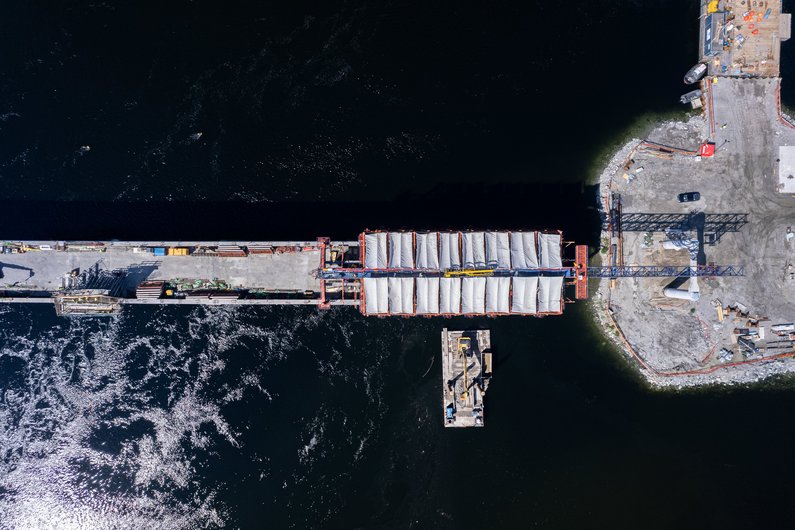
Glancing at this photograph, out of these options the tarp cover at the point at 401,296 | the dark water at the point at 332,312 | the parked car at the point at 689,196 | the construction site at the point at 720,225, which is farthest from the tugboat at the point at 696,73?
the tarp cover at the point at 401,296

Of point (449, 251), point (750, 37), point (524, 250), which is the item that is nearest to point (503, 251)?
point (524, 250)

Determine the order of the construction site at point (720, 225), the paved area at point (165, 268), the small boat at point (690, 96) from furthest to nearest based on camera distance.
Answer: the small boat at point (690, 96) → the construction site at point (720, 225) → the paved area at point (165, 268)

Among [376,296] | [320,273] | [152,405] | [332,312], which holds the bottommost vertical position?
[152,405]

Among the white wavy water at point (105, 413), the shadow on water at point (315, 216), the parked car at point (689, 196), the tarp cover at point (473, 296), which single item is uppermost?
the parked car at point (689, 196)

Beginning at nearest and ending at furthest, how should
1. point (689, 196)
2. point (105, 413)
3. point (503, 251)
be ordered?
1. point (503, 251)
2. point (689, 196)
3. point (105, 413)

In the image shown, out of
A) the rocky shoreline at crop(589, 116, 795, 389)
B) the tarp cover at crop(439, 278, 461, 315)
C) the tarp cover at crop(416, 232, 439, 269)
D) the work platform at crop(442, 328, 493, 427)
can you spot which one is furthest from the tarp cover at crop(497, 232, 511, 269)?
the rocky shoreline at crop(589, 116, 795, 389)

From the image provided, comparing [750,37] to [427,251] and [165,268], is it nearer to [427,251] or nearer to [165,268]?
[427,251]

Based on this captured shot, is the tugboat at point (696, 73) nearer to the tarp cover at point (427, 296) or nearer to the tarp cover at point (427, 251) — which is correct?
the tarp cover at point (427, 251)

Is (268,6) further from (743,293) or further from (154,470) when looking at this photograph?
(743,293)
